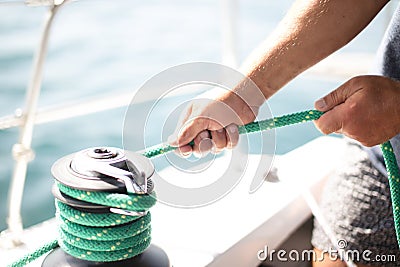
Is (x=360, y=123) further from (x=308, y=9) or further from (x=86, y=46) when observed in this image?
(x=86, y=46)

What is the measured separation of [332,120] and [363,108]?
5cm

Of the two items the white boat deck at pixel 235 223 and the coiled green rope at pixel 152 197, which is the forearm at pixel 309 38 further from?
the white boat deck at pixel 235 223

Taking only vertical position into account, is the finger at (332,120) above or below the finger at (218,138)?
above

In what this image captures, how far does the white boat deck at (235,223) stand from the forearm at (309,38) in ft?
1.17

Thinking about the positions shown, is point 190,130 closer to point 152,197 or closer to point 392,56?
point 152,197

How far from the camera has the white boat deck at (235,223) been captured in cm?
108

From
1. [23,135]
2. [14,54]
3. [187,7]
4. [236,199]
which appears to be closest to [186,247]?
[236,199]

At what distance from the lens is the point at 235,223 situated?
122cm

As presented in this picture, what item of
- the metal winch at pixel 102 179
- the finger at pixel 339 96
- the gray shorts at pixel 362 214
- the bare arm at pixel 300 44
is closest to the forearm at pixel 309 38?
the bare arm at pixel 300 44

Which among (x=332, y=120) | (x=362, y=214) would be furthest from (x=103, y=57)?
(x=332, y=120)

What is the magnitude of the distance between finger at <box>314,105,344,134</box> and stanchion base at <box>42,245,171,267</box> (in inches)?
13.7

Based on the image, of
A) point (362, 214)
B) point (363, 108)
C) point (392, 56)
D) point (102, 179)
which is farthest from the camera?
point (362, 214)

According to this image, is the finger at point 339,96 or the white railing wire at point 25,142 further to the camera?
the white railing wire at point 25,142

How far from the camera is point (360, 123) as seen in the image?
2.85 ft
